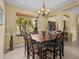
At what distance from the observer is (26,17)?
6090 mm

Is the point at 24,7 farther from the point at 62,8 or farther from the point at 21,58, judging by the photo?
the point at 21,58

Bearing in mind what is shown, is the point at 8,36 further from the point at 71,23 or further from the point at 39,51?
the point at 71,23

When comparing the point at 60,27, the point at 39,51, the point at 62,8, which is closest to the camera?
the point at 39,51

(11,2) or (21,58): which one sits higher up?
(11,2)

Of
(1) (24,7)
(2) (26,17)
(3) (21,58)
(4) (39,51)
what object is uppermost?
(1) (24,7)

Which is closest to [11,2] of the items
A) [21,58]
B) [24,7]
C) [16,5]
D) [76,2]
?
[16,5]

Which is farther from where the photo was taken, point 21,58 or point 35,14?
point 35,14

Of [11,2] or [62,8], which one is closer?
[11,2]

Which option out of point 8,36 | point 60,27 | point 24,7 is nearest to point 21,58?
point 8,36

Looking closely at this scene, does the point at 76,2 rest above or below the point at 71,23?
above

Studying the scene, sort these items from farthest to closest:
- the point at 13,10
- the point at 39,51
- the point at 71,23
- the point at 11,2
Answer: the point at 71,23 < the point at 13,10 < the point at 11,2 < the point at 39,51

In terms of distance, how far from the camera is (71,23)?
734cm

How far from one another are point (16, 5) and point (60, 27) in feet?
11.3

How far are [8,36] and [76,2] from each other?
4.28 metres
